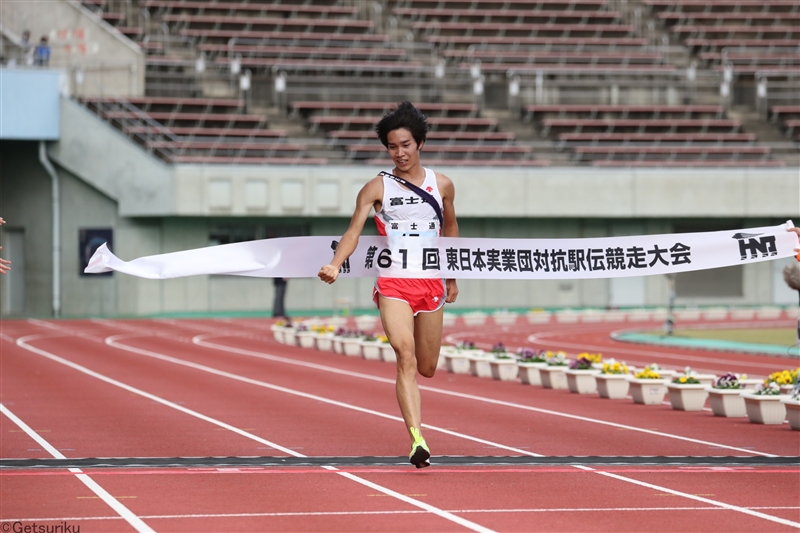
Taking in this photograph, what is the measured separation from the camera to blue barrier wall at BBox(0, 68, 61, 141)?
46812mm

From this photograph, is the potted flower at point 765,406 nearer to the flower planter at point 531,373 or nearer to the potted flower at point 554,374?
the potted flower at point 554,374

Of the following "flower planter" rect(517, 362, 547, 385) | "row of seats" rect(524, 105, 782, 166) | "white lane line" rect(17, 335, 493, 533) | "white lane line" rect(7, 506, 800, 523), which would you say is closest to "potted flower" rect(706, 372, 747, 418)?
"flower planter" rect(517, 362, 547, 385)

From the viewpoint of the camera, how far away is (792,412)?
13.8 meters

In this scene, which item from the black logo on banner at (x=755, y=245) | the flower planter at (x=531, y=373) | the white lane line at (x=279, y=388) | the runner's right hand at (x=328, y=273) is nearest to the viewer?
the runner's right hand at (x=328, y=273)

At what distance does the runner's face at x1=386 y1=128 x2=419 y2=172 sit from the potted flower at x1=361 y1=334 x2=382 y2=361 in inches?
695

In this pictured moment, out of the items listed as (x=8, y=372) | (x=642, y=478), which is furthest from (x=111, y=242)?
(x=642, y=478)

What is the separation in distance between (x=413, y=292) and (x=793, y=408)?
5.38 m

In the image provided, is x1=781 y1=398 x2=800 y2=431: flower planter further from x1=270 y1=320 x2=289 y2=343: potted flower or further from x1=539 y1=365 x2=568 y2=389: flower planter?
x1=270 y1=320 x2=289 y2=343: potted flower

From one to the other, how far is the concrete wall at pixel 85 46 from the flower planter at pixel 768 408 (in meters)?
38.7

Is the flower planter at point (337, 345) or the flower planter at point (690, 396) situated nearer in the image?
the flower planter at point (690, 396)

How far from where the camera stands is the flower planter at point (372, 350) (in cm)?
2766

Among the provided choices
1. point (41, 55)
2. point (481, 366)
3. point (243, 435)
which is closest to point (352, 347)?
point (481, 366)

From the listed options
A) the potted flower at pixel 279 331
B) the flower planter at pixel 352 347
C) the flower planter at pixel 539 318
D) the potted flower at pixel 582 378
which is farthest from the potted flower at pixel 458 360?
the flower planter at pixel 539 318

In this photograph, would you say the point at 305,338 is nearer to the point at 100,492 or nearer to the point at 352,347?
the point at 352,347
